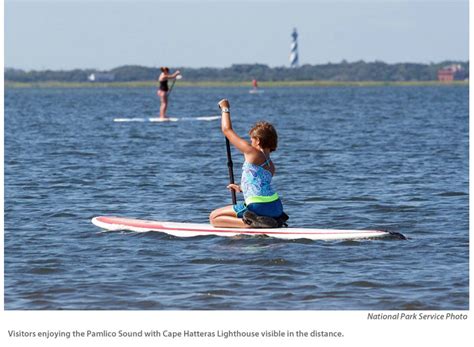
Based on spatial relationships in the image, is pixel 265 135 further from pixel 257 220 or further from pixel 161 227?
pixel 161 227

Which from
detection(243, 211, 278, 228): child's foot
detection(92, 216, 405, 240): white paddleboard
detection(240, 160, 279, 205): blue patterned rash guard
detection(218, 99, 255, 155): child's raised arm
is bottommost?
detection(92, 216, 405, 240): white paddleboard

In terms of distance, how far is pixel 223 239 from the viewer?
13.8 m

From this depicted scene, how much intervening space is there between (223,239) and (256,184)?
2.96 ft

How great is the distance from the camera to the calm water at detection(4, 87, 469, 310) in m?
11.0

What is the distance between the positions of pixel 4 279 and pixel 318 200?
296 inches

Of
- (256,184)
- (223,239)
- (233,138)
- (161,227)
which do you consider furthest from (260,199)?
(161,227)

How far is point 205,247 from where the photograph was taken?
1335 centimetres

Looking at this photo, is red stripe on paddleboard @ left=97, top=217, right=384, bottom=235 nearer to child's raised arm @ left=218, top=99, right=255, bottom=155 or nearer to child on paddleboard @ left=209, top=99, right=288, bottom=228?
child on paddleboard @ left=209, top=99, right=288, bottom=228

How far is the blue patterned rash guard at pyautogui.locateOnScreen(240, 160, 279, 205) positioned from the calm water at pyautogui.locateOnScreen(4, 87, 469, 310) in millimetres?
526

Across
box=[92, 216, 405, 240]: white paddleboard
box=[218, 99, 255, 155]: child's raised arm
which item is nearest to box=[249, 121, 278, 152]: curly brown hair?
box=[218, 99, 255, 155]: child's raised arm

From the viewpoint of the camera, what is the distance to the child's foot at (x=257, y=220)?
1360 centimetres

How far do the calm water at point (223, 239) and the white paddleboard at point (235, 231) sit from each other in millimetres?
121

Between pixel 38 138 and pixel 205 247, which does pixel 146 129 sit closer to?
pixel 38 138
